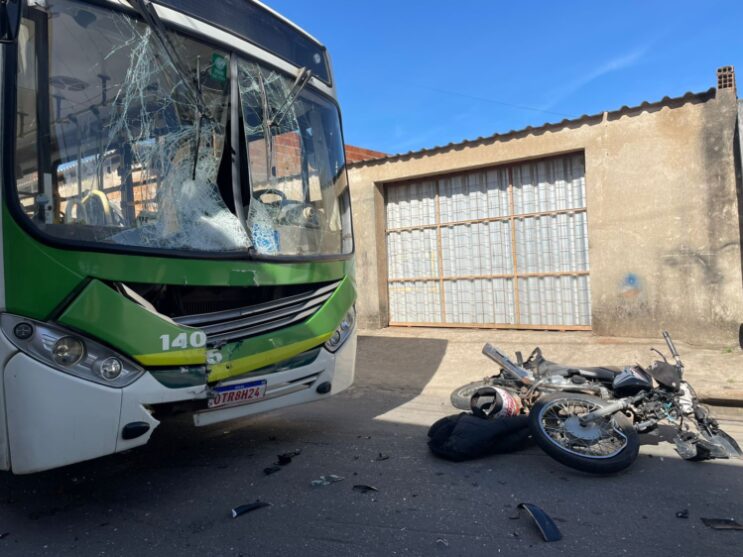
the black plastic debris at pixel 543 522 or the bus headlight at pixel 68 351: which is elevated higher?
the bus headlight at pixel 68 351

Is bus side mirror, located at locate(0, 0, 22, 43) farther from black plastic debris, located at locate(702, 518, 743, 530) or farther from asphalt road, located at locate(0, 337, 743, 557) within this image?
black plastic debris, located at locate(702, 518, 743, 530)

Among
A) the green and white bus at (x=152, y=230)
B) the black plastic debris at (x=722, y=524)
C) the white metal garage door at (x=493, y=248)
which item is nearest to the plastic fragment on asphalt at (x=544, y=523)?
the black plastic debris at (x=722, y=524)

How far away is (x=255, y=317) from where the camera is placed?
372 centimetres

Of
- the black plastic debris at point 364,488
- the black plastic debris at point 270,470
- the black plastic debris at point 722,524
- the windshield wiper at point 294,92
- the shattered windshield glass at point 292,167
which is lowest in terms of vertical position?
the black plastic debris at point 722,524

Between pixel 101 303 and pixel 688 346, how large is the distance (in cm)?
736

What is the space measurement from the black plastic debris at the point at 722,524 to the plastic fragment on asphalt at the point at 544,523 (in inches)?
32.8

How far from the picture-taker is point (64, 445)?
2922 millimetres

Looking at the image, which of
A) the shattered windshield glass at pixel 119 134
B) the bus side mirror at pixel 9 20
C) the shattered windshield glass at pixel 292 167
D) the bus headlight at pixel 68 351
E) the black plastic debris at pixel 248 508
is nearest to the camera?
the bus side mirror at pixel 9 20

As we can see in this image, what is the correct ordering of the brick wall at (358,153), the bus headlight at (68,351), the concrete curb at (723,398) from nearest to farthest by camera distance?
the bus headlight at (68,351), the concrete curb at (723,398), the brick wall at (358,153)

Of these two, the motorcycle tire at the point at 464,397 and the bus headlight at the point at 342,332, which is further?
the motorcycle tire at the point at 464,397

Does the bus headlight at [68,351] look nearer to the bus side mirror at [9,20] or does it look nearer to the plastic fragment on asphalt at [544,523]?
the bus side mirror at [9,20]

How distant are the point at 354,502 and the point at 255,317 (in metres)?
1.34

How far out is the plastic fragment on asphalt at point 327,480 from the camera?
380 cm

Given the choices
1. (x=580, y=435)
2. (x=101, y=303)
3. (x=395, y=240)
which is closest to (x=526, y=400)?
(x=580, y=435)
